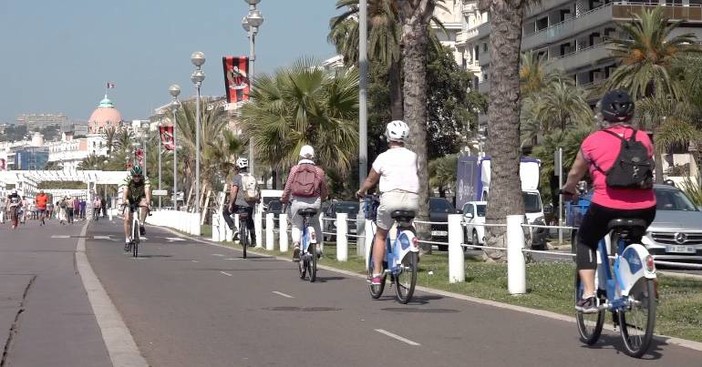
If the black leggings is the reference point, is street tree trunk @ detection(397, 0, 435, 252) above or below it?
above

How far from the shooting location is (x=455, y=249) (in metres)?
16.3

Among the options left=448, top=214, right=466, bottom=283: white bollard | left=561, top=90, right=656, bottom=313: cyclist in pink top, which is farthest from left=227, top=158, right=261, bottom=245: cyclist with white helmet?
left=561, top=90, right=656, bottom=313: cyclist in pink top

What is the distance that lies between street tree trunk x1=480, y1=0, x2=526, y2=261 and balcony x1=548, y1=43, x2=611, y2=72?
50.4m

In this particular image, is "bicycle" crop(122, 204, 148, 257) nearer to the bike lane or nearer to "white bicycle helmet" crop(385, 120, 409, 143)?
the bike lane

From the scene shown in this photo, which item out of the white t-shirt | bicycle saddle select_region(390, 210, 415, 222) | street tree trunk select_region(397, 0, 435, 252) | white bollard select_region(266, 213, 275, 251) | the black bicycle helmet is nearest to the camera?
the black bicycle helmet

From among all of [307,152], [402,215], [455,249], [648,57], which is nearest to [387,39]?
[648,57]

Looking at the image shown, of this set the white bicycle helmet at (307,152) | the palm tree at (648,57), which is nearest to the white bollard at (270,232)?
the white bicycle helmet at (307,152)

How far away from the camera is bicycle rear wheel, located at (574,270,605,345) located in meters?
9.51

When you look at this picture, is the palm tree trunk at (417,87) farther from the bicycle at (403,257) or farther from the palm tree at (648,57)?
the palm tree at (648,57)

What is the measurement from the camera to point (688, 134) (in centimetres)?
3200

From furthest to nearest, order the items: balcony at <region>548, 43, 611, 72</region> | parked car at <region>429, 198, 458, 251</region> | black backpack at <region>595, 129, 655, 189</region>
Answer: balcony at <region>548, 43, 611, 72</region> < parked car at <region>429, 198, 458, 251</region> < black backpack at <region>595, 129, 655, 189</region>

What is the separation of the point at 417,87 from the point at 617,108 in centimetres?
1592

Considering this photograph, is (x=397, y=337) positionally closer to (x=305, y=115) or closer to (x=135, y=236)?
(x=135, y=236)

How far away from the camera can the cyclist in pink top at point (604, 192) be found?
29.0 ft
